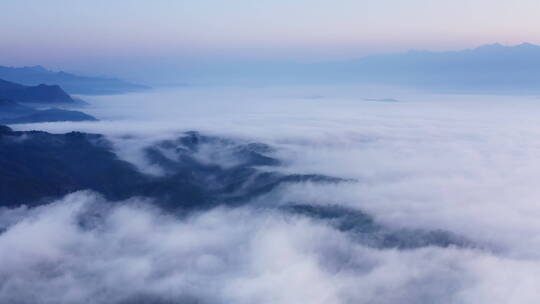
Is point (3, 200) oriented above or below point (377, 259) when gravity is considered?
above

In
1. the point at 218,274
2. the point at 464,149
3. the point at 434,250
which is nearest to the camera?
the point at 218,274

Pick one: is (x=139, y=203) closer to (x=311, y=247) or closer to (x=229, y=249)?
(x=229, y=249)

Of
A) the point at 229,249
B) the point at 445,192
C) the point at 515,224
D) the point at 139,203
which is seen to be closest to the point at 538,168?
the point at 445,192

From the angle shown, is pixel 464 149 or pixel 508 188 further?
pixel 464 149

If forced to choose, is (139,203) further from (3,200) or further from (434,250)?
(434,250)

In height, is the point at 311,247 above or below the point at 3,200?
below

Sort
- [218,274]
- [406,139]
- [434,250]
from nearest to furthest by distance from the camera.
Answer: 1. [218,274]
2. [434,250]
3. [406,139]

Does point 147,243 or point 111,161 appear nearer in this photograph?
point 147,243

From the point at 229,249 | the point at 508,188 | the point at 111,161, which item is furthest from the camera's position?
the point at 111,161

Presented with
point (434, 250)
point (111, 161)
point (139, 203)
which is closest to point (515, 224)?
point (434, 250)
